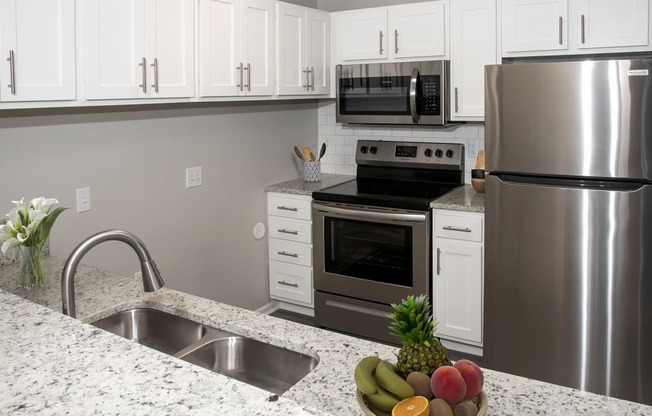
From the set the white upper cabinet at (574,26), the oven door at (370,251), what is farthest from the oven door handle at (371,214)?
the white upper cabinet at (574,26)

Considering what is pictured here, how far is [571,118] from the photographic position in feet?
9.06

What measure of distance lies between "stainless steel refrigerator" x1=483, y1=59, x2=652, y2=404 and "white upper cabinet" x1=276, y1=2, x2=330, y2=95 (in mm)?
1290

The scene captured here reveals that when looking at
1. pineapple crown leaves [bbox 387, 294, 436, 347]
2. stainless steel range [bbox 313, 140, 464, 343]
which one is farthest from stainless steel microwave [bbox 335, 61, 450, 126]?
pineapple crown leaves [bbox 387, 294, 436, 347]

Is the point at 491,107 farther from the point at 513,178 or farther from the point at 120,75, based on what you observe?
the point at 120,75

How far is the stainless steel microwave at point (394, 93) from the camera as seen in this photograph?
142 inches

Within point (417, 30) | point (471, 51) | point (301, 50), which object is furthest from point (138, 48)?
point (471, 51)

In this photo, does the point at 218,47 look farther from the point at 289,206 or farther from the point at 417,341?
the point at 417,341

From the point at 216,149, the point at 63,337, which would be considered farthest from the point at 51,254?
the point at 63,337

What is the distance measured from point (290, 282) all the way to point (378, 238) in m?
0.78

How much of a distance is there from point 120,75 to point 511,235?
200 centimetres

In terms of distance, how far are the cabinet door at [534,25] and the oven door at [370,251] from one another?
1082mm

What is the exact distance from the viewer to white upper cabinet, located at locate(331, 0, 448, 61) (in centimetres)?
359

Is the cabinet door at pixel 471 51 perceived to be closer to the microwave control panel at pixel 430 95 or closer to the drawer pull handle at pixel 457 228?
the microwave control panel at pixel 430 95

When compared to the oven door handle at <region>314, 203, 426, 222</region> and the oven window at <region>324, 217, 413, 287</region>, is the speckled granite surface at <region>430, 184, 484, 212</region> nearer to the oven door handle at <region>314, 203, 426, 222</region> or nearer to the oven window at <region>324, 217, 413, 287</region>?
the oven door handle at <region>314, 203, 426, 222</region>
